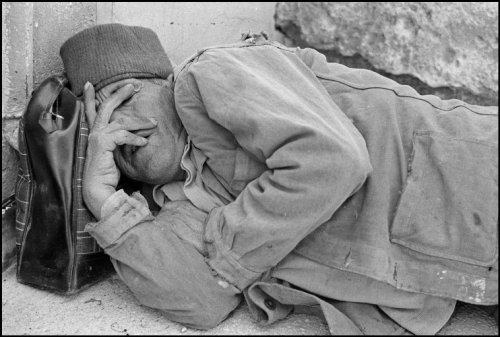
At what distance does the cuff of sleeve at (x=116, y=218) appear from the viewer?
1.70 metres

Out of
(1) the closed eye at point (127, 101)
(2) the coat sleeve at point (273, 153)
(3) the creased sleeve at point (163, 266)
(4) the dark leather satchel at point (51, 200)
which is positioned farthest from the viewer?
(1) the closed eye at point (127, 101)

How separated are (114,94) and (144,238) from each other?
50 cm

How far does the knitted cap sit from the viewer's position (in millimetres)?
1890

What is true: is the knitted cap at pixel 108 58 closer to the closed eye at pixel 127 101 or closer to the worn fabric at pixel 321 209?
the closed eye at pixel 127 101

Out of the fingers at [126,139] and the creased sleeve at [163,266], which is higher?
the fingers at [126,139]

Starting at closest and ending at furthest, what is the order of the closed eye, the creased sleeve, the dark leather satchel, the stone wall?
the creased sleeve → the dark leather satchel → the closed eye → the stone wall

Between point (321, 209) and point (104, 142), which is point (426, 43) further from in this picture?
point (104, 142)

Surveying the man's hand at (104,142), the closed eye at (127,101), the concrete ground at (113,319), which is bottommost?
the concrete ground at (113,319)

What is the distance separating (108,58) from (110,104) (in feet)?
0.55

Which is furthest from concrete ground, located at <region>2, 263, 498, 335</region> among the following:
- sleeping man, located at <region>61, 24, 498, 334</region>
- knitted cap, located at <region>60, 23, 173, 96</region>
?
knitted cap, located at <region>60, 23, 173, 96</region>

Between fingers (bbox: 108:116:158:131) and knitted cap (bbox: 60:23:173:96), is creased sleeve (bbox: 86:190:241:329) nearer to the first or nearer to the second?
fingers (bbox: 108:116:158:131)

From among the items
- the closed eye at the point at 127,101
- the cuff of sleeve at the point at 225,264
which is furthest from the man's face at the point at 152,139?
the cuff of sleeve at the point at 225,264

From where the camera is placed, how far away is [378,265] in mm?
1576

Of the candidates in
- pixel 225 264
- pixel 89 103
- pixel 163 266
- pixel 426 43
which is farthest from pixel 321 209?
pixel 426 43
